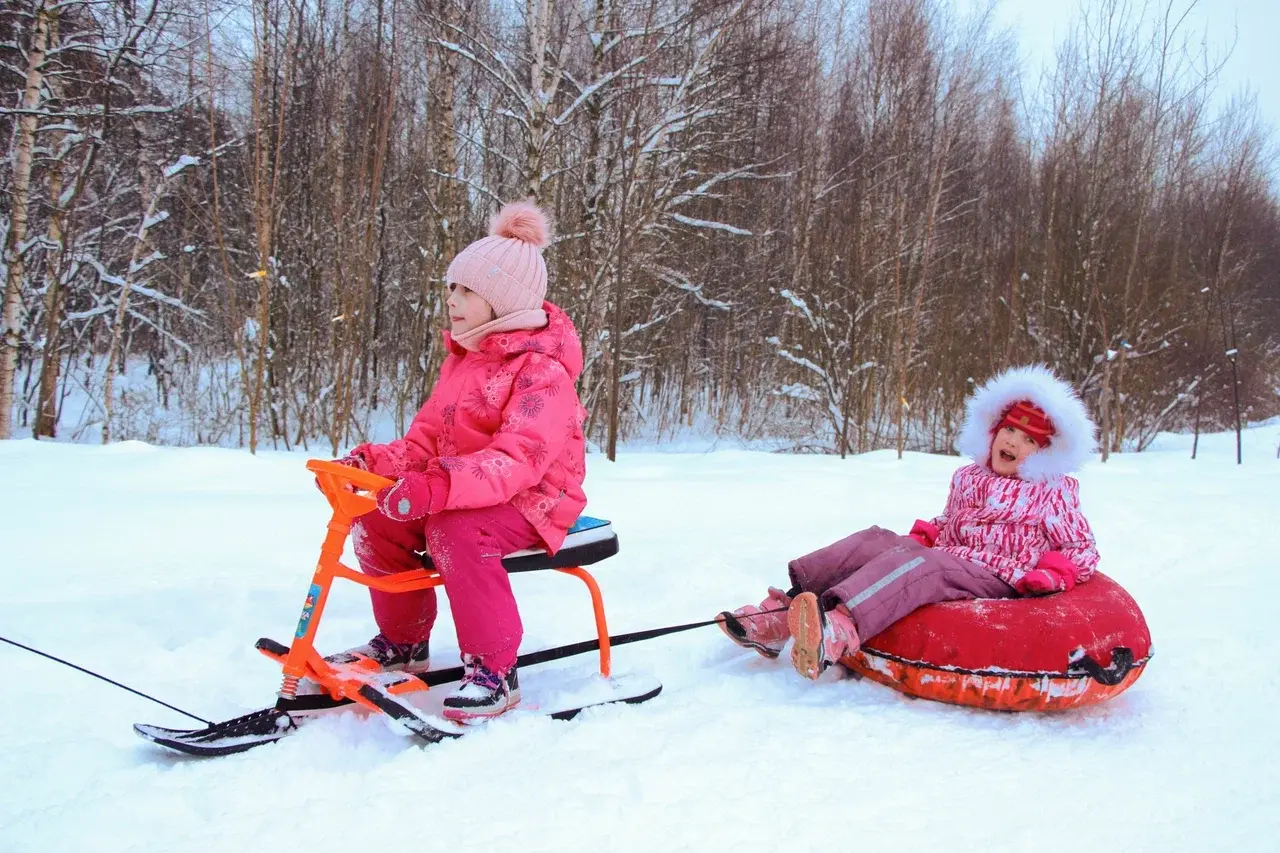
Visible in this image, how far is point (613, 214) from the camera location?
9.00m

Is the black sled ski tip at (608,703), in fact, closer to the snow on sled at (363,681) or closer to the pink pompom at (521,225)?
the snow on sled at (363,681)

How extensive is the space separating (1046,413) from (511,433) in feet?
6.13

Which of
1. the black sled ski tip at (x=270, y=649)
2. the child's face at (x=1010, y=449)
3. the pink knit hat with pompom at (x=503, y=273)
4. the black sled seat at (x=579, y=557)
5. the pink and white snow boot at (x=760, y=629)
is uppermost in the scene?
the pink knit hat with pompom at (x=503, y=273)

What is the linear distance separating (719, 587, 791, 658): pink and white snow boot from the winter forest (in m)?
5.02

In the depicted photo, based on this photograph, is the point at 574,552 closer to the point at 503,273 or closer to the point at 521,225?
the point at 503,273

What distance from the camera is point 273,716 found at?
6.75ft

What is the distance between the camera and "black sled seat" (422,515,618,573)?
2367mm

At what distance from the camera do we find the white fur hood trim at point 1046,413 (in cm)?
283

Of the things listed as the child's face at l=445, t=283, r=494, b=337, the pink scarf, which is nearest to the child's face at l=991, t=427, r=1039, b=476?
the pink scarf

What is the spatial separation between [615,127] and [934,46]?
724 cm

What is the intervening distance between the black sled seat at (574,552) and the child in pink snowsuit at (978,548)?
22.7 inches

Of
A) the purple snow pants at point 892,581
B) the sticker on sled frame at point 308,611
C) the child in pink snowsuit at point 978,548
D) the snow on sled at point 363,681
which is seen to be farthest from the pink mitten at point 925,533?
the sticker on sled frame at point 308,611

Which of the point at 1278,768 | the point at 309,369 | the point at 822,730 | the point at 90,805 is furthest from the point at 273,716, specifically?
the point at 309,369

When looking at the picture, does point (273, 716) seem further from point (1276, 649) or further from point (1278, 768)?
point (1276, 649)
